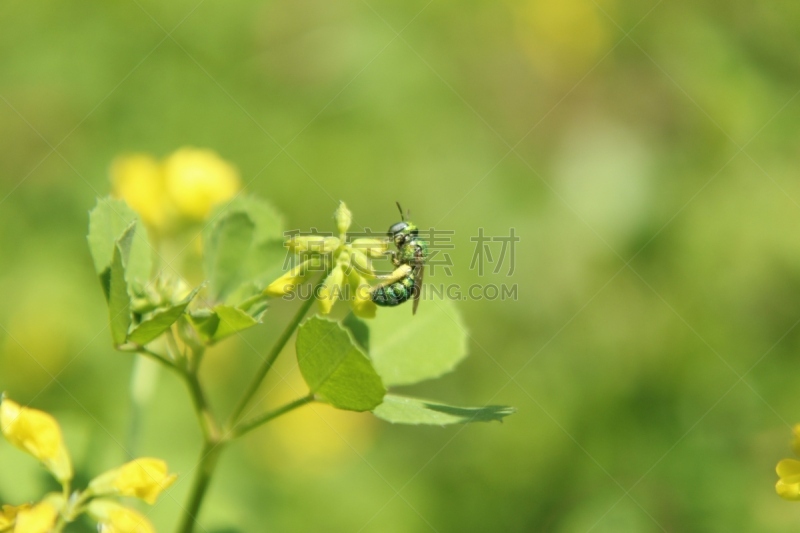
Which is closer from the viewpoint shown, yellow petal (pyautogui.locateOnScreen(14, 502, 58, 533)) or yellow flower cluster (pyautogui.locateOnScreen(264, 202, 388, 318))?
yellow petal (pyautogui.locateOnScreen(14, 502, 58, 533))

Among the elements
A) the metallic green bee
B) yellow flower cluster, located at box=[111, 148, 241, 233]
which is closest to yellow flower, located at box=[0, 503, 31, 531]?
the metallic green bee

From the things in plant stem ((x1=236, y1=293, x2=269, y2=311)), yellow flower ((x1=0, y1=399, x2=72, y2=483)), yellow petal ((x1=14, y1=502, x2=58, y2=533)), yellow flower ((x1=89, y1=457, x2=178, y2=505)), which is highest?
plant stem ((x1=236, y1=293, x2=269, y2=311))

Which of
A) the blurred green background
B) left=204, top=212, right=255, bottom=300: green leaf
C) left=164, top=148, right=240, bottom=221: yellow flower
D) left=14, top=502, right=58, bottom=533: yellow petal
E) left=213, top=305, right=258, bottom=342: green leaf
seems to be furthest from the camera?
the blurred green background

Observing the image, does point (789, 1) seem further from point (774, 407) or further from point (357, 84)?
point (357, 84)

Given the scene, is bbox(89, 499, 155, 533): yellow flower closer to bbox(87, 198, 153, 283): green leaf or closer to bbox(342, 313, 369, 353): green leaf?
bbox(87, 198, 153, 283): green leaf

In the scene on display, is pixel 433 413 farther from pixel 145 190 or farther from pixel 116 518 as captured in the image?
pixel 145 190

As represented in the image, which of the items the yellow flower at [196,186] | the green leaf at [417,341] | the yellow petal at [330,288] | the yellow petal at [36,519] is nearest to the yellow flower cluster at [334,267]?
the yellow petal at [330,288]

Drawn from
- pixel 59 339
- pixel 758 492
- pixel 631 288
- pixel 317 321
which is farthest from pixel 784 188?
pixel 59 339
